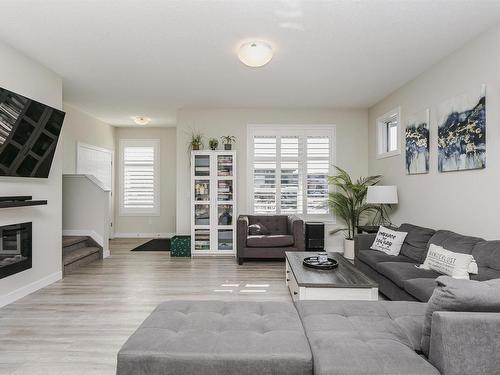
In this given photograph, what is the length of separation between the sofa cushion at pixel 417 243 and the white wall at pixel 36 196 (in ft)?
14.6

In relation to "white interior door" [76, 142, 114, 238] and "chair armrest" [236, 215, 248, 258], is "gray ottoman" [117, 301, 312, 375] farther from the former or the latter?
"white interior door" [76, 142, 114, 238]

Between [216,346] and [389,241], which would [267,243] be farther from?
[216,346]

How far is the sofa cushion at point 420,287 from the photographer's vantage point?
2.58m

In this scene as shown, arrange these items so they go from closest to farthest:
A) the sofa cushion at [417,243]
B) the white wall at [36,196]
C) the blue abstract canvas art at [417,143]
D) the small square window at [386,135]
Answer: the white wall at [36,196] → the sofa cushion at [417,243] → the blue abstract canvas art at [417,143] → the small square window at [386,135]

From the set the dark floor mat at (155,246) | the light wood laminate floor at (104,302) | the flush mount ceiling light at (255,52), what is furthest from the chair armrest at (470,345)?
the dark floor mat at (155,246)

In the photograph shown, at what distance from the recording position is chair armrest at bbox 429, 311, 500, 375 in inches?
55.0

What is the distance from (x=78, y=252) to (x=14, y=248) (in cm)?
175

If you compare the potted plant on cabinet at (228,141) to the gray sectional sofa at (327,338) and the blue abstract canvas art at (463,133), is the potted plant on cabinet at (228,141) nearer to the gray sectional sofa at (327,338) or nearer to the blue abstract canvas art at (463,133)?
the blue abstract canvas art at (463,133)

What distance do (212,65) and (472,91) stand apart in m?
2.89

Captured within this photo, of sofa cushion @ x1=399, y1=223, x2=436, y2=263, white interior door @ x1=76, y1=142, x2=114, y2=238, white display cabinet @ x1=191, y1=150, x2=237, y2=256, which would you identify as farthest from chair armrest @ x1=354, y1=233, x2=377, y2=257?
white interior door @ x1=76, y1=142, x2=114, y2=238

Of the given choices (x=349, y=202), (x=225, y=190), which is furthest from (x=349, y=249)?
(x=225, y=190)

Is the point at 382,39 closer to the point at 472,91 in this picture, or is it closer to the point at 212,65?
the point at 472,91

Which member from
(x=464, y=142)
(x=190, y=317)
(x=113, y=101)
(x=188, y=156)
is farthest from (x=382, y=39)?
(x=113, y=101)

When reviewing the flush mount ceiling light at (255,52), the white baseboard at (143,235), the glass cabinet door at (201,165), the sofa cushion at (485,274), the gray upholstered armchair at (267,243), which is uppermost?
the flush mount ceiling light at (255,52)
